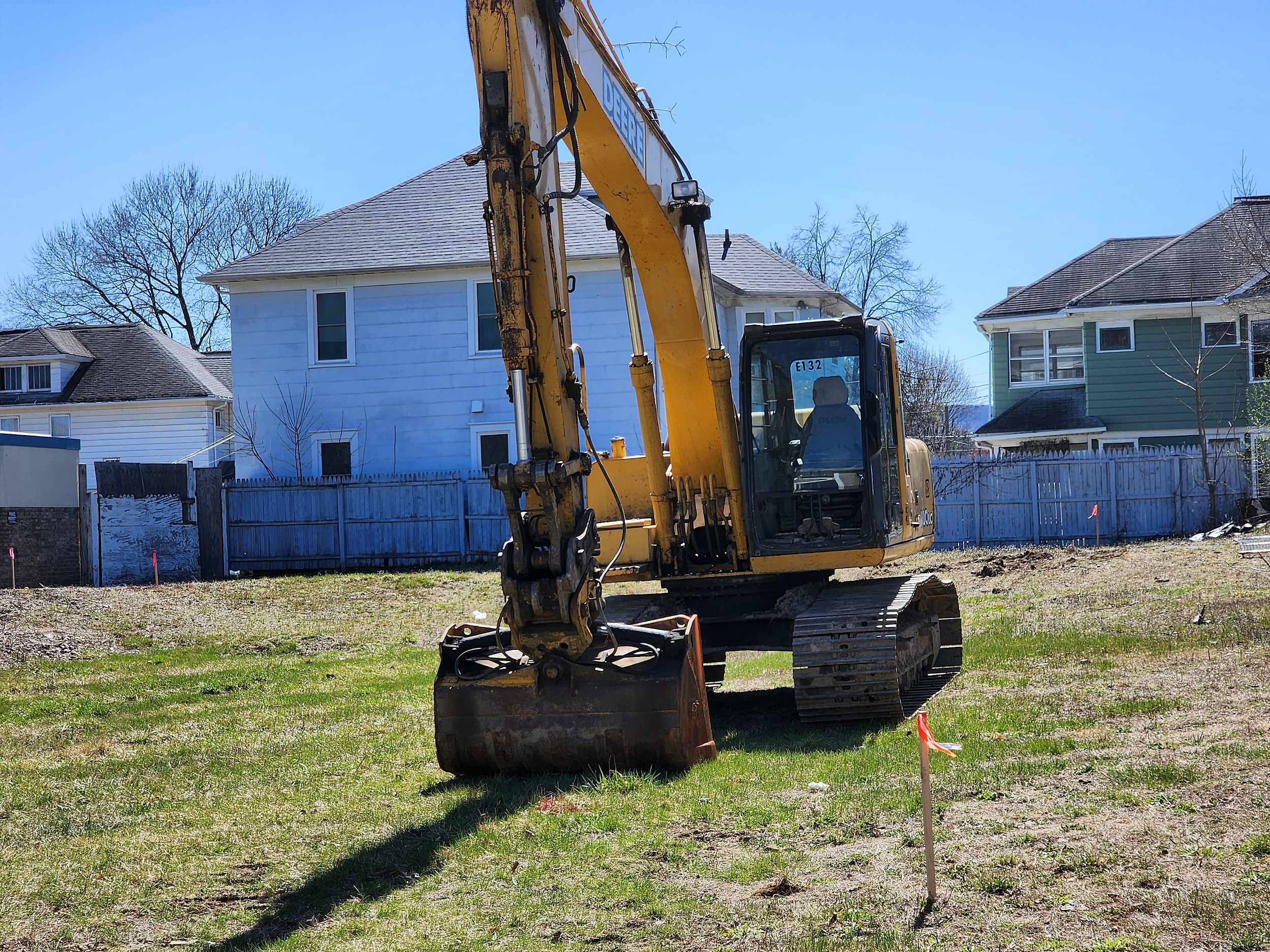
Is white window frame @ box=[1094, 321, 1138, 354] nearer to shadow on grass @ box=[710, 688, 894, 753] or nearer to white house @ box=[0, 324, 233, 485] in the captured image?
shadow on grass @ box=[710, 688, 894, 753]

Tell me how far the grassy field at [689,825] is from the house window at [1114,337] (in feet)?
62.6

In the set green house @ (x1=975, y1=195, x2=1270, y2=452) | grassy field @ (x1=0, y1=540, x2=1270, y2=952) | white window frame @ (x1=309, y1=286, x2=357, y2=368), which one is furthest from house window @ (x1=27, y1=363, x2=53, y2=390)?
grassy field @ (x1=0, y1=540, x2=1270, y2=952)

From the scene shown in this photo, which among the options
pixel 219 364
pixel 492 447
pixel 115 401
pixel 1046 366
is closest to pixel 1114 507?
pixel 1046 366

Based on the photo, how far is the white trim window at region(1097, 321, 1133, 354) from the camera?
30.0m

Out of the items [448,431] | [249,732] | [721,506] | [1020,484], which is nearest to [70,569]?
[448,431]

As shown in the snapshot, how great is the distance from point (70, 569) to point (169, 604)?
6.13m

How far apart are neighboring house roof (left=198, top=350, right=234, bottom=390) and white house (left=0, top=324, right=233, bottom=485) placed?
135 cm

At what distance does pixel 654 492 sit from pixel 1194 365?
903 inches

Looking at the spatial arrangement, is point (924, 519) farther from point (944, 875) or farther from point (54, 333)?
point (54, 333)

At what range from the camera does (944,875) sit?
509 cm

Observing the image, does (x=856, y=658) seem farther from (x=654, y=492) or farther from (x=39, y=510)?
(x=39, y=510)

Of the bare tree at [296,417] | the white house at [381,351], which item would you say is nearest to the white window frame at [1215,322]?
the white house at [381,351]

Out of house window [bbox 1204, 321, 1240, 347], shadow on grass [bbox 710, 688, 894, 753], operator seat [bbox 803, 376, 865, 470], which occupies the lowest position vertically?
shadow on grass [bbox 710, 688, 894, 753]

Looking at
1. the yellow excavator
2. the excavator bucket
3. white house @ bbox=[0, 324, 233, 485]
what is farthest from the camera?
white house @ bbox=[0, 324, 233, 485]
